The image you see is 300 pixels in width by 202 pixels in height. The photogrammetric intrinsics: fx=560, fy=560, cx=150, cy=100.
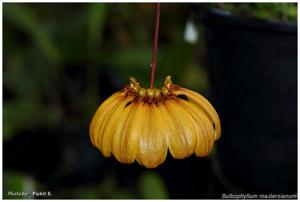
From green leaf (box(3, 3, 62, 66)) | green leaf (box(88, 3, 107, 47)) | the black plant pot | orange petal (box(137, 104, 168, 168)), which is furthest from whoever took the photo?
green leaf (box(3, 3, 62, 66))

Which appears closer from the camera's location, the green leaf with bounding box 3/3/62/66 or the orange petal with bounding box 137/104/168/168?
the orange petal with bounding box 137/104/168/168

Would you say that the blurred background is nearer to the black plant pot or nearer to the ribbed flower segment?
the black plant pot

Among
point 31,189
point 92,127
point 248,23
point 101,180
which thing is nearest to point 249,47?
point 248,23

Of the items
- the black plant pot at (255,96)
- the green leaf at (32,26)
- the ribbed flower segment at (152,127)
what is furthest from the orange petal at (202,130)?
the green leaf at (32,26)

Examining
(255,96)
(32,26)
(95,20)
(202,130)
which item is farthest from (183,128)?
(32,26)

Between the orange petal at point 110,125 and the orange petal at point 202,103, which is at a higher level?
the orange petal at point 202,103

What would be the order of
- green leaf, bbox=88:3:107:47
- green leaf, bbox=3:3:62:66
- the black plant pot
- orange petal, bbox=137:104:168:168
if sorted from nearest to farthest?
orange petal, bbox=137:104:168:168 < the black plant pot < green leaf, bbox=88:3:107:47 < green leaf, bbox=3:3:62:66

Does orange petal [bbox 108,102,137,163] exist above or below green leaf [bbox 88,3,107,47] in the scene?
below

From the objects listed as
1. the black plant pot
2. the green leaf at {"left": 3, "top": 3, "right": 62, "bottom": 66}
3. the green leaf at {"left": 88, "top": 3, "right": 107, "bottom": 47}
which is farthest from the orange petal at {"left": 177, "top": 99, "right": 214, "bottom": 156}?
the green leaf at {"left": 3, "top": 3, "right": 62, "bottom": 66}

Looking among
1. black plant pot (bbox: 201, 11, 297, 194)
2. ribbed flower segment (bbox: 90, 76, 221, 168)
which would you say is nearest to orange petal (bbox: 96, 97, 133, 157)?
ribbed flower segment (bbox: 90, 76, 221, 168)

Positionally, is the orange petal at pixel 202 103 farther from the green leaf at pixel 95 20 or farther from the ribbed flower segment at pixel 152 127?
the green leaf at pixel 95 20
